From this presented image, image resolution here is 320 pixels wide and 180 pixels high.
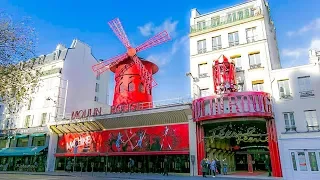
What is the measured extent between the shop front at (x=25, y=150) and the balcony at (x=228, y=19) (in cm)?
1880

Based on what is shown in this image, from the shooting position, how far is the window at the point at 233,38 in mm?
21636

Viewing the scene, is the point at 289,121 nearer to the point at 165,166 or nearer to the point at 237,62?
the point at 237,62

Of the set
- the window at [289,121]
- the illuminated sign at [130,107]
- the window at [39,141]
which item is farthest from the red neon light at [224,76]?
the window at [39,141]

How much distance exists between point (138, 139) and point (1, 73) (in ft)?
44.5

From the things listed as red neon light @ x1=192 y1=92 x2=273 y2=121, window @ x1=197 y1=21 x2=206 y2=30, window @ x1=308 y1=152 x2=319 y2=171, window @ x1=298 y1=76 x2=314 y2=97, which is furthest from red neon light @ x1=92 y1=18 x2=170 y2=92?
window @ x1=308 y1=152 x2=319 y2=171

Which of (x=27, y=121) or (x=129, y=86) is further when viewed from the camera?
(x=27, y=121)

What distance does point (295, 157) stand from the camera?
17.2 metres

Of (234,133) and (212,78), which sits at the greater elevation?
(212,78)

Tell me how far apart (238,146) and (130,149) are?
925cm

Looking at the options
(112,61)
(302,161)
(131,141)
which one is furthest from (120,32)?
(302,161)

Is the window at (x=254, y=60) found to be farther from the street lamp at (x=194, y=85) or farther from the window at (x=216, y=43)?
the street lamp at (x=194, y=85)

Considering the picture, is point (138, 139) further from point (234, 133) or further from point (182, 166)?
point (234, 133)

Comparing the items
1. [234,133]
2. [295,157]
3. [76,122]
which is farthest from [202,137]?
[76,122]

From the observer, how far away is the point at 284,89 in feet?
61.7
